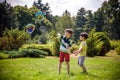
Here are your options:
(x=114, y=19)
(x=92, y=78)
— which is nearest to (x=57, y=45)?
(x=114, y=19)

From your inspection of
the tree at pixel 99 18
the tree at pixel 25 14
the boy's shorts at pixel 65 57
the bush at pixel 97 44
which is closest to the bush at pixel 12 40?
the bush at pixel 97 44

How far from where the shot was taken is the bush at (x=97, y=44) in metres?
12.4

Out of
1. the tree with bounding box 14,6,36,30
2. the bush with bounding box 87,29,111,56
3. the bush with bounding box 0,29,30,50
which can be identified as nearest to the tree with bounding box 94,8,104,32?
the bush with bounding box 87,29,111,56

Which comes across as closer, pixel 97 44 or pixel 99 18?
pixel 97 44

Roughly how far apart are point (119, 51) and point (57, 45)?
11.1ft

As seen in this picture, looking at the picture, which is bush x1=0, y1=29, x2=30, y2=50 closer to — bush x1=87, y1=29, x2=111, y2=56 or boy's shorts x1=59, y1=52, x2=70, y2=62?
bush x1=87, y1=29, x2=111, y2=56

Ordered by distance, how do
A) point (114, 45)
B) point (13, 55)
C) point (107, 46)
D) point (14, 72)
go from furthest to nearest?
point (114, 45), point (107, 46), point (13, 55), point (14, 72)

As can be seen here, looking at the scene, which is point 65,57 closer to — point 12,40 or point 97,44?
point 97,44

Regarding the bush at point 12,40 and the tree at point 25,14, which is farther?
the tree at point 25,14

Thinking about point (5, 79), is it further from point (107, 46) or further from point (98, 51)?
point (107, 46)

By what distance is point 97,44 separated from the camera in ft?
42.1

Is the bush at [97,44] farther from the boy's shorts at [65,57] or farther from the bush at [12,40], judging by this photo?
the boy's shorts at [65,57]

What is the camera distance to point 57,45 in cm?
1265

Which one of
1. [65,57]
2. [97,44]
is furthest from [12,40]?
[65,57]
